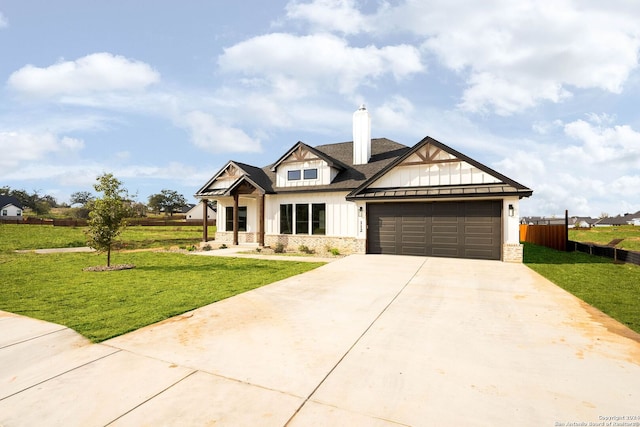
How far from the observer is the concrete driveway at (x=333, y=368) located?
118 inches

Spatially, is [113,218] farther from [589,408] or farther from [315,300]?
[589,408]

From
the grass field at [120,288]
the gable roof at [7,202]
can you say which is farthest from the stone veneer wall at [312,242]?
the gable roof at [7,202]

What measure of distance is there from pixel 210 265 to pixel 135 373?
9.06m

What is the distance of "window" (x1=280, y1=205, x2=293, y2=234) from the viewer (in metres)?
18.9

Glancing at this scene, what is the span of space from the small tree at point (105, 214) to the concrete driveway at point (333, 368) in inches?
256

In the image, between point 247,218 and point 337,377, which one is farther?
point 247,218

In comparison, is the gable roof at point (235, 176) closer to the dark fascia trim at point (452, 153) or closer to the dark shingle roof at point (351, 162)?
the dark shingle roof at point (351, 162)

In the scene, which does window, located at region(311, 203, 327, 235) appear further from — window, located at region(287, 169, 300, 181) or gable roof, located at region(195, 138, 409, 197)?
window, located at region(287, 169, 300, 181)

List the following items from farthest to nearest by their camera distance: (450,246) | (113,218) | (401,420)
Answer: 1. (450,246)
2. (113,218)
3. (401,420)

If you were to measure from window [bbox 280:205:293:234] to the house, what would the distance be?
0.21 feet

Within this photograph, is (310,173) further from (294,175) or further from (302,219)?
(302,219)

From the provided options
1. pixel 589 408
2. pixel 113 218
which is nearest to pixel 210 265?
pixel 113 218

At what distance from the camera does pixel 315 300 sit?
7.05 meters

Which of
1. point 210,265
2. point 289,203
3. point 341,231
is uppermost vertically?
point 289,203
